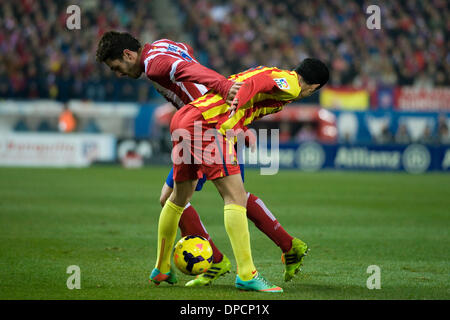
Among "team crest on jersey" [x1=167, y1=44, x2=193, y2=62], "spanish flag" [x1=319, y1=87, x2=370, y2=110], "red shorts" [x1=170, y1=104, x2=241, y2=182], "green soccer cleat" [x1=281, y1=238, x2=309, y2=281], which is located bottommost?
"green soccer cleat" [x1=281, y1=238, x2=309, y2=281]

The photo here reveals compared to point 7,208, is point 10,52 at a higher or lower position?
higher

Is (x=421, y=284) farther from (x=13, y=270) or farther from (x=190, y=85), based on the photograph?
(x=13, y=270)

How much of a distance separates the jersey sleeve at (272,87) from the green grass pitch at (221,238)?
1493 mm

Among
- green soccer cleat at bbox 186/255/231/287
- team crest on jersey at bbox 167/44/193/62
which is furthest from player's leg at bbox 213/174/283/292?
team crest on jersey at bbox 167/44/193/62

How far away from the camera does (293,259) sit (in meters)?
5.93

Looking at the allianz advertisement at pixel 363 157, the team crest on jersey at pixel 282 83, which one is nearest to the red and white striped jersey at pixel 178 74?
the team crest on jersey at pixel 282 83

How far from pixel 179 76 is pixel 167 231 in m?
1.37

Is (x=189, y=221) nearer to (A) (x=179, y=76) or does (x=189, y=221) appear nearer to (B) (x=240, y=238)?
(B) (x=240, y=238)

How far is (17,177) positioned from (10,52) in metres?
9.37

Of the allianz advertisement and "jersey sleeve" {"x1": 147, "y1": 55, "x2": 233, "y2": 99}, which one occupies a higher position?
"jersey sleeve" {"x1": 147, "y1": 55, "x2": 233, "y2": 99}

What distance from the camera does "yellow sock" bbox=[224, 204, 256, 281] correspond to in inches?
211

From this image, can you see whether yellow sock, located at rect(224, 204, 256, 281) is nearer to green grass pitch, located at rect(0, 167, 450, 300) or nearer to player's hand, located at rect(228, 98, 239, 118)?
green grass pitch, located at rect(0, 167, 450, 300)
